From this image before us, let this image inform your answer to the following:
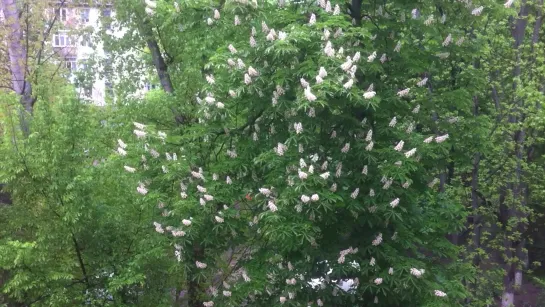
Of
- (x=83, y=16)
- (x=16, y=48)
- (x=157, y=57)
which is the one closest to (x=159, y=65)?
(x=157, y=57)

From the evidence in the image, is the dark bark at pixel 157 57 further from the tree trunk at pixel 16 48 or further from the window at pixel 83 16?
the window at pixel 83 16

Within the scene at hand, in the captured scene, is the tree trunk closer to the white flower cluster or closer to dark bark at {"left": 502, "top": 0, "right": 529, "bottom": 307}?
the white flower cluster

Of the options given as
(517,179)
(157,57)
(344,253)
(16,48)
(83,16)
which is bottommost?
(517,179)

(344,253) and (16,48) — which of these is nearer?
(344,253)

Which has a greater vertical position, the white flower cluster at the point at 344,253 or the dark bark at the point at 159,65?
the dark bark at the point at 159,65

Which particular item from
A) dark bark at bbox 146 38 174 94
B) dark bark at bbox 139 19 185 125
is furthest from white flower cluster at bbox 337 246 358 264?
dark bark at bbox 146 38 174 94

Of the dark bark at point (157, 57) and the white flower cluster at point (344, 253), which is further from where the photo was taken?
the dark bark at point (157, 57)

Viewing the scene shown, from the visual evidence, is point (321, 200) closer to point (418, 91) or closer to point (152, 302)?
point (418, 91)

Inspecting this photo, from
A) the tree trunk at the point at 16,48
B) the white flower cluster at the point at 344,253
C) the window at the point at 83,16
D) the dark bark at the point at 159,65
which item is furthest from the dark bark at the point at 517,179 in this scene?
the window at the point at 83,16

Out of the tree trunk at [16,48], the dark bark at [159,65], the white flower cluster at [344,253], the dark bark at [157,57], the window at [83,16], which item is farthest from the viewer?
the window at [83,16]

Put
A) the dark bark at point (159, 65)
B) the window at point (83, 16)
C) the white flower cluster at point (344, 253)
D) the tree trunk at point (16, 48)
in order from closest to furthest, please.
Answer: the white flower cluster at point (344, 253) → the dark bark at point (159, 65) → the tree trunk at point (16, 48) → the window at point (83, 16)

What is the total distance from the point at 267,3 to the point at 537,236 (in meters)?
14.9

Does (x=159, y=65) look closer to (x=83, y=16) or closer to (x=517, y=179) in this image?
(x=83, y=16)

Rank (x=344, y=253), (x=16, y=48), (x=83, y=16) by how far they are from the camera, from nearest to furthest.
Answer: (x=344, y=253) → (x=16, y=48) → (x=83, y=16)
